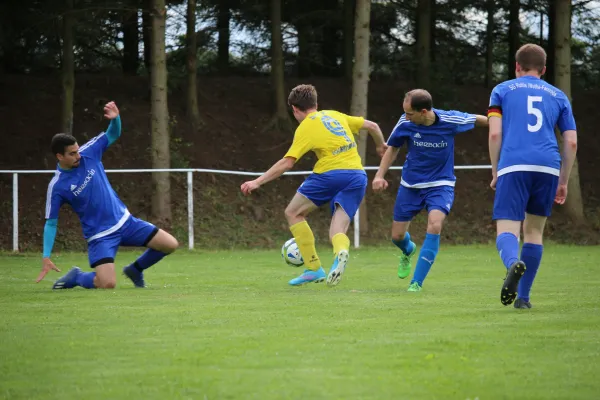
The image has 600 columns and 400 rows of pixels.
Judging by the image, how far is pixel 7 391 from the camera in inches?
→ 194

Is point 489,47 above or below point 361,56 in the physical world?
above

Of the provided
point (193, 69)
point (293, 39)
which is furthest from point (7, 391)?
point (293, 39)

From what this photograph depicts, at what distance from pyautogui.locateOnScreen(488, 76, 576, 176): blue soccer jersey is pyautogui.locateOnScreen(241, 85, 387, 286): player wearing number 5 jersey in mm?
2849

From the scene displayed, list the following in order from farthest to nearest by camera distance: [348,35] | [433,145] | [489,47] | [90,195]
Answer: [489,47], [348,35], [90,195], [433,145]

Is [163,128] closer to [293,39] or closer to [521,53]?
[293,39]

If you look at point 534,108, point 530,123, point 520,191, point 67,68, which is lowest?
point 520,191

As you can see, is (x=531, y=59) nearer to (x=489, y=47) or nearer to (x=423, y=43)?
(x=423, y=43)

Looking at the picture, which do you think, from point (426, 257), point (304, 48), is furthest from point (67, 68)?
point (426, 257)

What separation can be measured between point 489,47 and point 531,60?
22.4 meters

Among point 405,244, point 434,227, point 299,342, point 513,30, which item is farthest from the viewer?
point 513,30

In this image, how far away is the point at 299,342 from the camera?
20.6 feet

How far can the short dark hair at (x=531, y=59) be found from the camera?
7.91 m

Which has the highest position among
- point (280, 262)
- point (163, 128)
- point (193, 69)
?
point (193, 69)

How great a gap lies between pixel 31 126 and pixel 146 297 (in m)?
16.4
